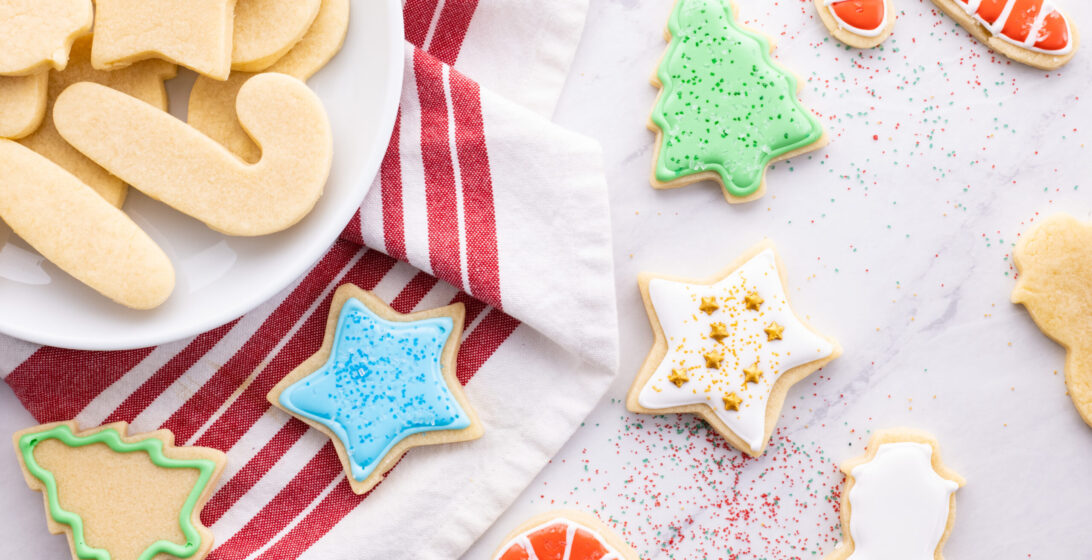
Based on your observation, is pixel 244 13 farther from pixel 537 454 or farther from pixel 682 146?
pixel 537 454

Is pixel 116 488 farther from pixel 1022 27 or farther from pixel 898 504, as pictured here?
pixel 1022 27

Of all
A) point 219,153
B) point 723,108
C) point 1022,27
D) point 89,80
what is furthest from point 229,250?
point 1022,27

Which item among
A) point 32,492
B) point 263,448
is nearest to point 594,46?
point 263,448

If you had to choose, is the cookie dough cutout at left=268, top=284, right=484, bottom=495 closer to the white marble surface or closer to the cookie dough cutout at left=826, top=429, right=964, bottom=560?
the white marble surface

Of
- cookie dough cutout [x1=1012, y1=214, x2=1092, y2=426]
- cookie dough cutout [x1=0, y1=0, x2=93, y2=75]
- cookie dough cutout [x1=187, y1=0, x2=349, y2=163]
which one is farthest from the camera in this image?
cookie dough cutout [x1=1012, y1=214, x2=1092, y2=426]

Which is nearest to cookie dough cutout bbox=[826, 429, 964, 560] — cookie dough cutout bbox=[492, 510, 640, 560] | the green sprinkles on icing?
cookie dough cutout bbox=[492, 510, 640, 560]

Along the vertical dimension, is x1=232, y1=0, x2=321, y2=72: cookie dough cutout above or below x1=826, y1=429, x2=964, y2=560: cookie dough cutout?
above
